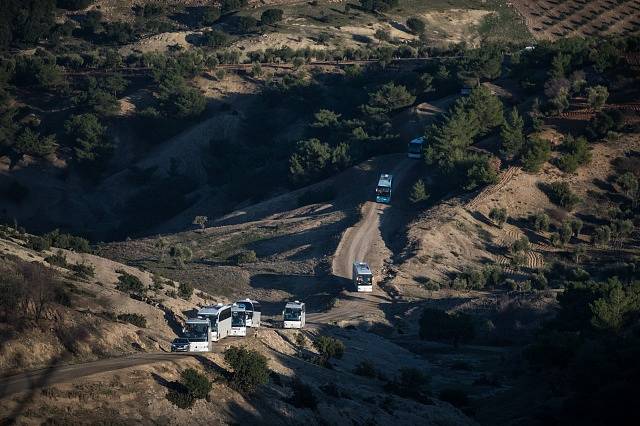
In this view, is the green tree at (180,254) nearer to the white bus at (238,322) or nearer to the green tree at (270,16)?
the white bus at (238,322)

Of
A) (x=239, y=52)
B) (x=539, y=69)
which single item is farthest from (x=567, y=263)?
(x=239, y=52)

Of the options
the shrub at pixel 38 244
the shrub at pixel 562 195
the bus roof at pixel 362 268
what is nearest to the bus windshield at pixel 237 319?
the shrub at pixel 38 244

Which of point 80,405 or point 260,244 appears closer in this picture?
point 80,405

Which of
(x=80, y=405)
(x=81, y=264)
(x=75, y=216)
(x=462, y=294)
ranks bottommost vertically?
(x=75, y=216)

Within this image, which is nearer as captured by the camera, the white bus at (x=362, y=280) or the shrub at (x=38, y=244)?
the shrub at (x=38, y=244)

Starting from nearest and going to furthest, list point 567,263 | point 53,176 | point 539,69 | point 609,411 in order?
1. point 609,411
2. point 567,263
3. point 539,69
4. point 53,176

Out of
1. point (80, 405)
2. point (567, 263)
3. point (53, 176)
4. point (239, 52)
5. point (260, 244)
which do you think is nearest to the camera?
point (80, 405)

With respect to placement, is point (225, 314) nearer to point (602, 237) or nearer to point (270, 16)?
point (602, 237)

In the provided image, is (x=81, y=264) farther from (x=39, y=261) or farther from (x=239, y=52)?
(x=239, y=52)
